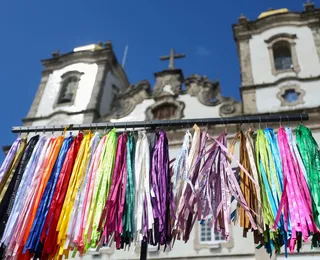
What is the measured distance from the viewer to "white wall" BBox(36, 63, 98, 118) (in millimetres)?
16859

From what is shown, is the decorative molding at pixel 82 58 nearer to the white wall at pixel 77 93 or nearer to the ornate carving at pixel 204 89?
the white wall at pixel 77 93

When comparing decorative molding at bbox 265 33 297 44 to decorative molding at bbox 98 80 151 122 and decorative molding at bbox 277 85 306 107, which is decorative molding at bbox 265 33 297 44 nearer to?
decorative molding at bbox 277 85 306 107

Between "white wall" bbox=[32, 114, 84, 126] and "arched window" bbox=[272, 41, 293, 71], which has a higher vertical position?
"arched window" bbox=[272, 41, 293, 71]

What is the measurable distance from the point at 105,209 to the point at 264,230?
187 cm

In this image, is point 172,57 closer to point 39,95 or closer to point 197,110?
point 197,110

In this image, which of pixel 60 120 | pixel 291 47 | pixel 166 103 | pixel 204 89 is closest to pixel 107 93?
pixel 60 120

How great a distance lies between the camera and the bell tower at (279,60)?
13906mm

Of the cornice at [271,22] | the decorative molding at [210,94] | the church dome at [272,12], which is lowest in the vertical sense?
the decorative molding at [210,94]

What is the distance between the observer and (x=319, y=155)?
510 centimetres

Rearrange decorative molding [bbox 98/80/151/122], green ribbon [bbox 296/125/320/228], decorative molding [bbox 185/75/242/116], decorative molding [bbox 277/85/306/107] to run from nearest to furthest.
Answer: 1. green ribbon [bbox 296/125/320/228]
2. decorative molding [bbox 277/85/306/107]
3. decorative molding [bbox 185/75/242/116]
4. decorative molding [bbox 98/80/151/122]

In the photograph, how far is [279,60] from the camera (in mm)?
16156

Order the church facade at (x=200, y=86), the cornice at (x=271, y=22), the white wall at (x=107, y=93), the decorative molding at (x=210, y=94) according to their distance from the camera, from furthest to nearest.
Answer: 1. the white wall at (x=107, y=93)
2. the cornice at (x=271, y=22)
3. the decorative molding at (x=210, y=94)
4. the church facade at (x=200, y=86)

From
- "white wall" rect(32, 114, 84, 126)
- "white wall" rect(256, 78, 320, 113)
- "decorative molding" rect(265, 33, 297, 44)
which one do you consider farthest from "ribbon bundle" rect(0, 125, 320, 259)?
"decorative molding" rect(265, 33, 297, 44)

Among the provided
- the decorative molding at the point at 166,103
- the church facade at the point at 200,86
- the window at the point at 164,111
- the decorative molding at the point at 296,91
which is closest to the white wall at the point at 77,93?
the church facade at the point at 200,86
